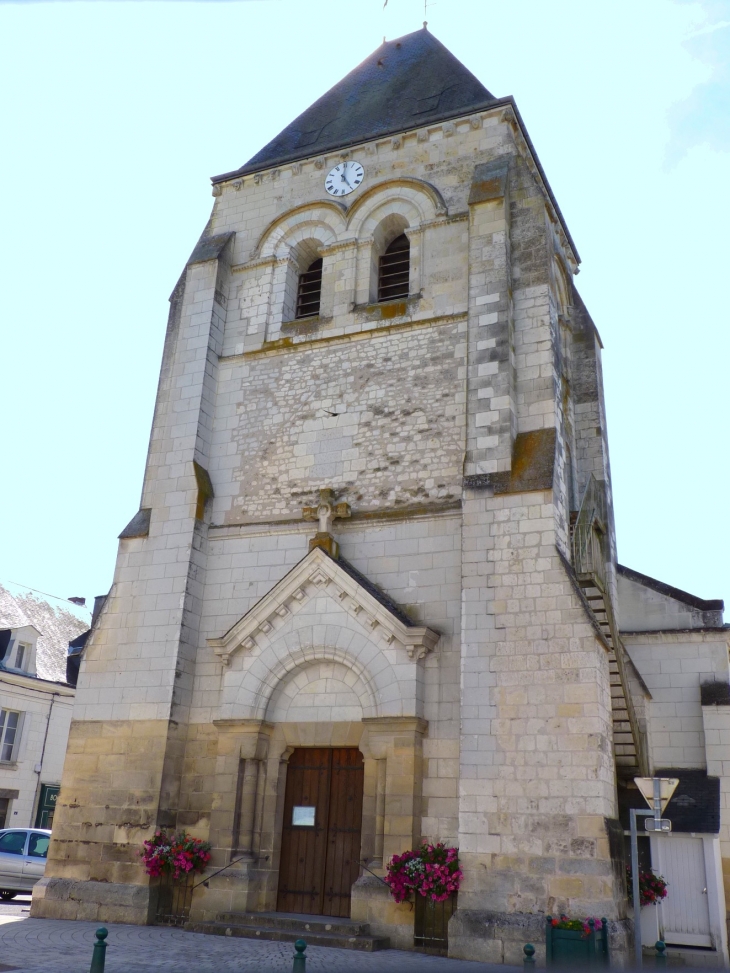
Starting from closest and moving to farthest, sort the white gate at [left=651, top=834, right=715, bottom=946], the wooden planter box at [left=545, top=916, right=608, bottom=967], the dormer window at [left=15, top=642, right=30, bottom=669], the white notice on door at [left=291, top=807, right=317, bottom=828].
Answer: the wooden planter box at [left=545, top=916, right=608, bottom=967] → the white gate at [left=651, top=834, right=715, bottom=946] → the white notice on door at [left=291, top=807, right=317, bottom=828] → the dormer window at [left=15, top=642, right=30, bottom=669]

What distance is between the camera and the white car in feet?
48.4

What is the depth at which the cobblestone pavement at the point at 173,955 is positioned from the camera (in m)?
7.80

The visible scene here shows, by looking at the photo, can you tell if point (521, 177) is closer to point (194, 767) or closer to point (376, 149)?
point (376, 149)

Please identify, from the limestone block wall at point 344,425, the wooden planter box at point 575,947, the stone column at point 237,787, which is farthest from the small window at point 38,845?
the wooden planter box at point 575,947

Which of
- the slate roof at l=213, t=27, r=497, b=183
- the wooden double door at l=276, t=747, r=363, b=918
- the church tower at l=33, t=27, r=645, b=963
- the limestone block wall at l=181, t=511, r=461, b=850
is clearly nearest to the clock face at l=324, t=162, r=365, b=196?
the church tower at l=33, t=27, r=645, b=963

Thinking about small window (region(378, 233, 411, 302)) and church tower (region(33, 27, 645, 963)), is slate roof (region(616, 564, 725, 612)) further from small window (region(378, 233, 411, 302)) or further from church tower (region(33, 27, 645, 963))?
small window (region(378, 233, 411, 302))

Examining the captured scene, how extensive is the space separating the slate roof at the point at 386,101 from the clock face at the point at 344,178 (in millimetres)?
402

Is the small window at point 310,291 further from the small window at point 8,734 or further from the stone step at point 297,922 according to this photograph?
the small window at point 8,734

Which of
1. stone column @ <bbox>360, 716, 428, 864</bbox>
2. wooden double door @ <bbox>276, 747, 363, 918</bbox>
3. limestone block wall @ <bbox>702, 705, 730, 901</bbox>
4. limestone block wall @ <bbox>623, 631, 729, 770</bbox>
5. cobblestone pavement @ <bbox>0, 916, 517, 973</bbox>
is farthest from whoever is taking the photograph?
limestone block wall @ <bbox>623, 631, 729, 770</bbox>

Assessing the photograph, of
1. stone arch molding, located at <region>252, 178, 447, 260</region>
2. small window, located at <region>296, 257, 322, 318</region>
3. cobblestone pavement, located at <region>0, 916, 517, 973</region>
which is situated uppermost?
stone arch molding, located at <region>252, 178, 447, 260</region>

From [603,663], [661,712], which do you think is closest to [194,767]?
[603,663]

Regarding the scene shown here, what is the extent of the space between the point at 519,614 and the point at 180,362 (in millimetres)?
7363

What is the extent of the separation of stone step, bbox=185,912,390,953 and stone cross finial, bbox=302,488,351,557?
180 inches

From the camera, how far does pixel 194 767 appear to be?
12.2 m
